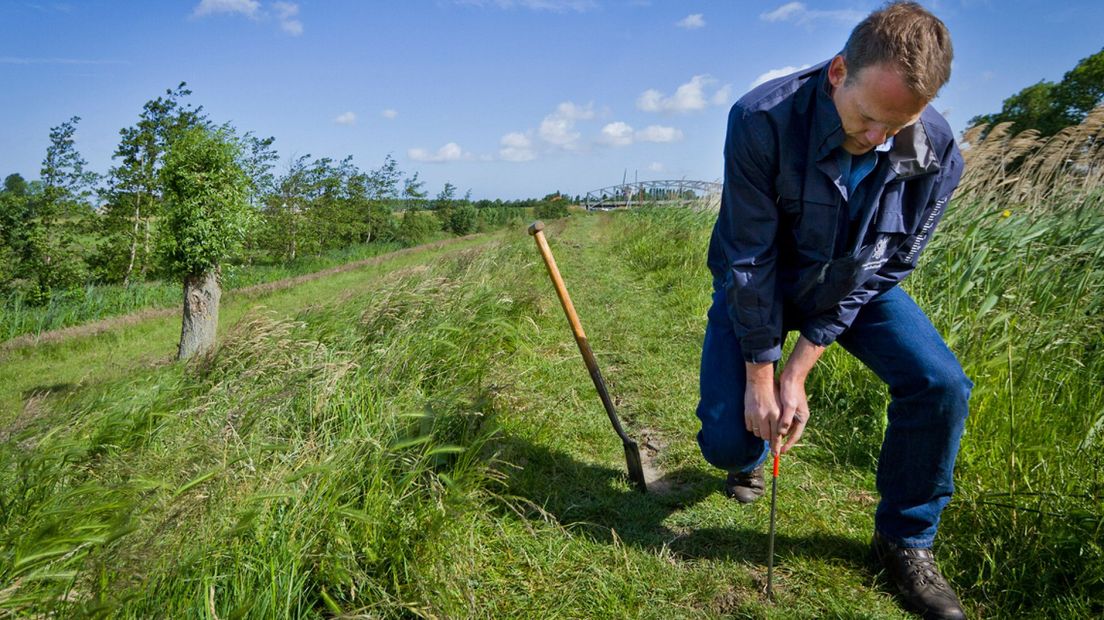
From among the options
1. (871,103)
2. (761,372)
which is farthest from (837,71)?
(761,372)

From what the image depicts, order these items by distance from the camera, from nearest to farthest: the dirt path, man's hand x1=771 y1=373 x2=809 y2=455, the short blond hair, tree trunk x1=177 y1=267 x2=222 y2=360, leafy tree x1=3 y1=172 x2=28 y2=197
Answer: the short blond hair → man's hand x1=771 y1=373 x2=809 y2=455 → tree trunk x1=177 y1=267 x2=222 y2=360 → the dirt path → leafy tree x1=3 y1=172 x2=28 y2=197

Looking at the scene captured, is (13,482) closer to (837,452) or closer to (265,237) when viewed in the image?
(837,452)

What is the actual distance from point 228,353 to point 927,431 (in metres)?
3.82

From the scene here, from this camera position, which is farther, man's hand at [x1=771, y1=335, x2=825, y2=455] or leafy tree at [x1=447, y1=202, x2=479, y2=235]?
leafy tree at [x1=447, y1=202, x2=479, y2=235]

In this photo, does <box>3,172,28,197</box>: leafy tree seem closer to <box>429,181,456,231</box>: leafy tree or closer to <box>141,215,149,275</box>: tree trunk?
<box>141,215,149,275</box>: tree trunk

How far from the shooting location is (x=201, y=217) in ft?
18.0

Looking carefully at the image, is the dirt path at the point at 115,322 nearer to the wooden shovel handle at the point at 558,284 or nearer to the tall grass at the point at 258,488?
the tall grass at the point at 258,488

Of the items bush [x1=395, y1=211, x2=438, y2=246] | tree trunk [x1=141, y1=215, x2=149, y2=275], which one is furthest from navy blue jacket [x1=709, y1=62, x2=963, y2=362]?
bush [x1=395, y1=211, x2=438, y2=246]

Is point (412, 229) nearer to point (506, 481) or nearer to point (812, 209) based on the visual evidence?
point (506, 481)

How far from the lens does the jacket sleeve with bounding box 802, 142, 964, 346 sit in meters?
2.22

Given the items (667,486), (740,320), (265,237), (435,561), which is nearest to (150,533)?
(435,561)

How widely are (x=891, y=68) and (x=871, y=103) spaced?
11 centimetres

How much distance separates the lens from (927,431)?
2.14m

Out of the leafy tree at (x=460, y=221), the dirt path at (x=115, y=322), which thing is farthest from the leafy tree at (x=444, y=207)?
the dirt path at (x=115, y=322)
